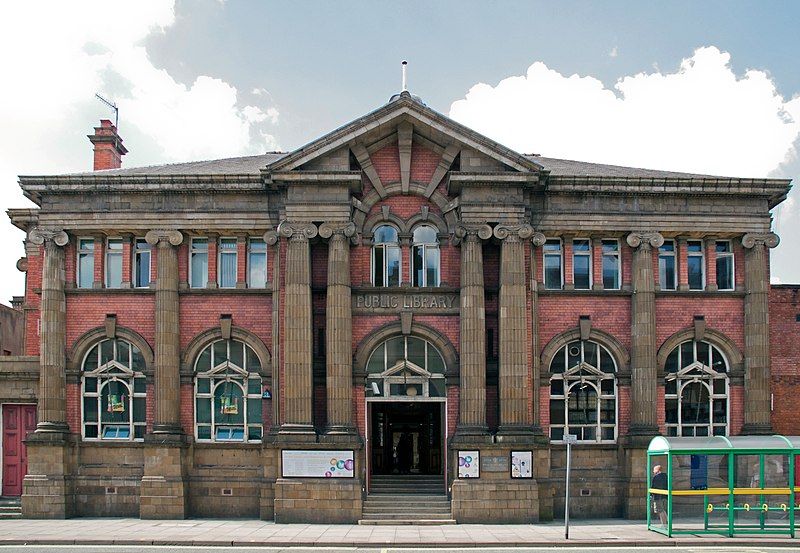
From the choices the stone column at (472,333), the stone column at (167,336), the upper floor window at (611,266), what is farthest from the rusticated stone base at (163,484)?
the upper floor window at (611,266)

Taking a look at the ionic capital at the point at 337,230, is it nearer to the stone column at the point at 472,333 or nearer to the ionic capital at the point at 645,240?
the stone column at the point at 472,333

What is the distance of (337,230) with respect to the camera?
79.8 feet

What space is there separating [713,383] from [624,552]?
8.27 m

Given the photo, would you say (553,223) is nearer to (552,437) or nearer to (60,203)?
(552,437)

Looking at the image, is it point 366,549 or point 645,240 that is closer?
point 366,549

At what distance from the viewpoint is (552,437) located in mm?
25203

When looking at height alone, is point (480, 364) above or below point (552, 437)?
above

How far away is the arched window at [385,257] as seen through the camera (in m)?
25.2

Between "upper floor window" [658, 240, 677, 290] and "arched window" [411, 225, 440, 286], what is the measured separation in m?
6.75

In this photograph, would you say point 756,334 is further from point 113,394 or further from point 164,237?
point 113,394

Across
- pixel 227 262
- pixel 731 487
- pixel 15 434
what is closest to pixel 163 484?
pixel 15 434

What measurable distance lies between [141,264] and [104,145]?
8895 millimetres

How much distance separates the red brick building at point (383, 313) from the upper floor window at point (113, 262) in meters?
0.06

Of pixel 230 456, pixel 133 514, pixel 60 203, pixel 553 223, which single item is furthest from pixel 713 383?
pixel 60 203
